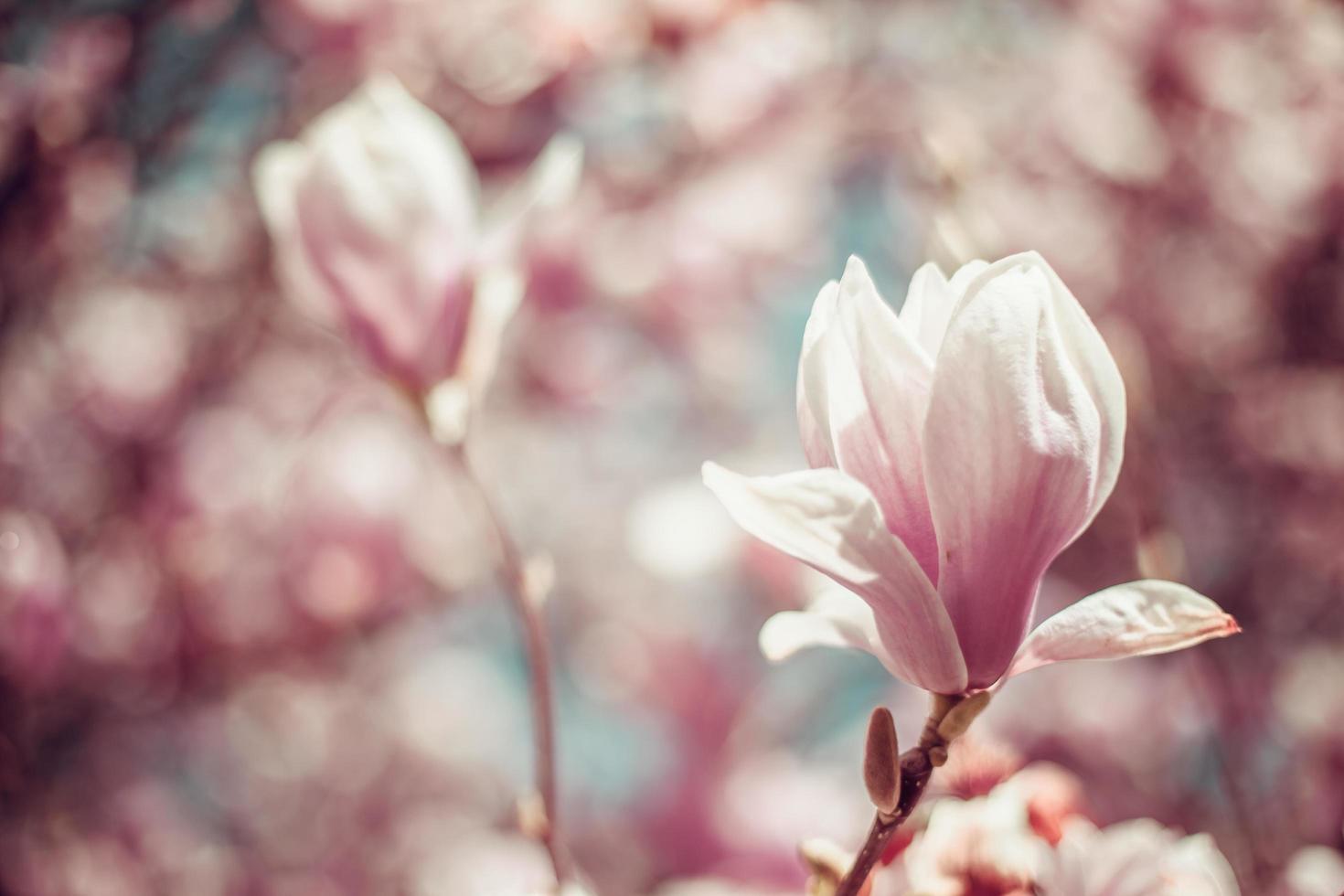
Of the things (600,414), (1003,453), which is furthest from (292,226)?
(600,414)

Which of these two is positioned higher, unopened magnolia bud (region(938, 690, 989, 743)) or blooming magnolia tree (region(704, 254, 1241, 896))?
blooming magnolia tree (region(704, 254, 1241, 896))

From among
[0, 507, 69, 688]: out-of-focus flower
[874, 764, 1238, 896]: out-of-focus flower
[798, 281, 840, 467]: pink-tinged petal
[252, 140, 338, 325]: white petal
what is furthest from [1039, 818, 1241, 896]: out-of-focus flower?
[0, 507, 69, 688]: out-of-focus flower

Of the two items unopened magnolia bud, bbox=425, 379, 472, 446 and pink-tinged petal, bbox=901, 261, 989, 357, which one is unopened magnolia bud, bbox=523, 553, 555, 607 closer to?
unopened magnolia bud, bbox=425, 379, 472, 446

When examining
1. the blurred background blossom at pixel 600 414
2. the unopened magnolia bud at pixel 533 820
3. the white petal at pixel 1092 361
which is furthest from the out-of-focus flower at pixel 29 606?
the white petal at pixel 1092 361

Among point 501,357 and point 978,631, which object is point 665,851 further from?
point 978,631

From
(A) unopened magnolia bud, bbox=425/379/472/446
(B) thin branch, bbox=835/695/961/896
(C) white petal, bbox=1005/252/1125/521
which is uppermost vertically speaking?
(C) white petal, bbox=1005/252/1125/521

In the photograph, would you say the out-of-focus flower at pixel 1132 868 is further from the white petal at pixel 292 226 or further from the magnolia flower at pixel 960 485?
the white petal at pixel 292 226

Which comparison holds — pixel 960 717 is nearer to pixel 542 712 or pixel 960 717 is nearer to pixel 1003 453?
pixel 1003 453
